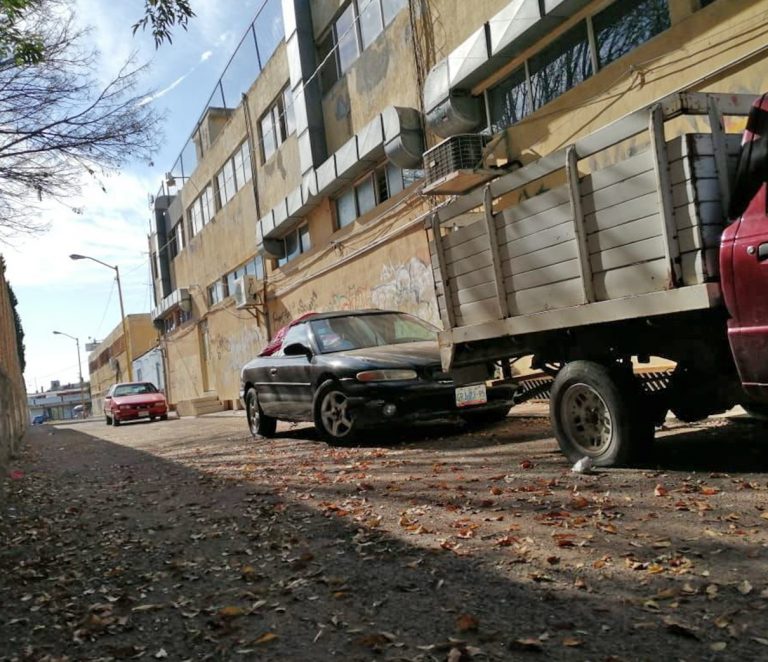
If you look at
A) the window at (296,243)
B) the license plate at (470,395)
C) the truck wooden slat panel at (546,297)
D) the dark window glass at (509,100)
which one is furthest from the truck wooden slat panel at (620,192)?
the window at (296,243)

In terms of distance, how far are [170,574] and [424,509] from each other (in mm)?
1702

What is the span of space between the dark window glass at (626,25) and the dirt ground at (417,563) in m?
5.03

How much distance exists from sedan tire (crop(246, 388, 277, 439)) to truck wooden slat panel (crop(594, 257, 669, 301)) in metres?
6.46

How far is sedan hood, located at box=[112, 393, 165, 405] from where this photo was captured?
23.3 metres

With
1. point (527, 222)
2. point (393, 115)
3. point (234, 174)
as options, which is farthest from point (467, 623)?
point (234, 174)

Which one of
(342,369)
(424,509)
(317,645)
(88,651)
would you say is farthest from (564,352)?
Answer: (88,651)

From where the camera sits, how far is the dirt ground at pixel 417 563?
2635 millimetres

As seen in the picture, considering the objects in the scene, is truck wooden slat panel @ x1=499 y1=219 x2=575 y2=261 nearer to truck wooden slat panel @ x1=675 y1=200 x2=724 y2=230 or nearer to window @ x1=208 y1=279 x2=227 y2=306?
truck wooden slat panel @ x1=675 y1=200 x2=724 y2=230

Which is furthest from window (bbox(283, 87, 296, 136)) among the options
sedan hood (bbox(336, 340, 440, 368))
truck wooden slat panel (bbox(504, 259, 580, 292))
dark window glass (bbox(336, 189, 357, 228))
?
truck wooden slat panel (bbox(504, 259, 580, 292))

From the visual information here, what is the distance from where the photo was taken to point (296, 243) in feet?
65.2

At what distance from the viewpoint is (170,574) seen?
3.75 meters

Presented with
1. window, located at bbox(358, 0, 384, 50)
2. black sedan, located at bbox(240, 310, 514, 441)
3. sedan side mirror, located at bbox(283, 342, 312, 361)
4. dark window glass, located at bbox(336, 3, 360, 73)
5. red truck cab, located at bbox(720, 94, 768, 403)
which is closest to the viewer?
red truck cab, located at bbox(720, 94, 768, 403)

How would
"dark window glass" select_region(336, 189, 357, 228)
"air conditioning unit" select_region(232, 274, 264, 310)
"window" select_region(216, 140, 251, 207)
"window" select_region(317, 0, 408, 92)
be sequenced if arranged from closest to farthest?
"window" select_region(317, 0, 408, 92) < "dark window glass" select_region(336, 189, 357, 228) < "air conditioning unit" select_region(232, 274, 264, 310) < "window" select_region(216, 140, 251, 207)

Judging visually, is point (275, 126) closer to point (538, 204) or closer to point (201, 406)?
point (201, 406)
